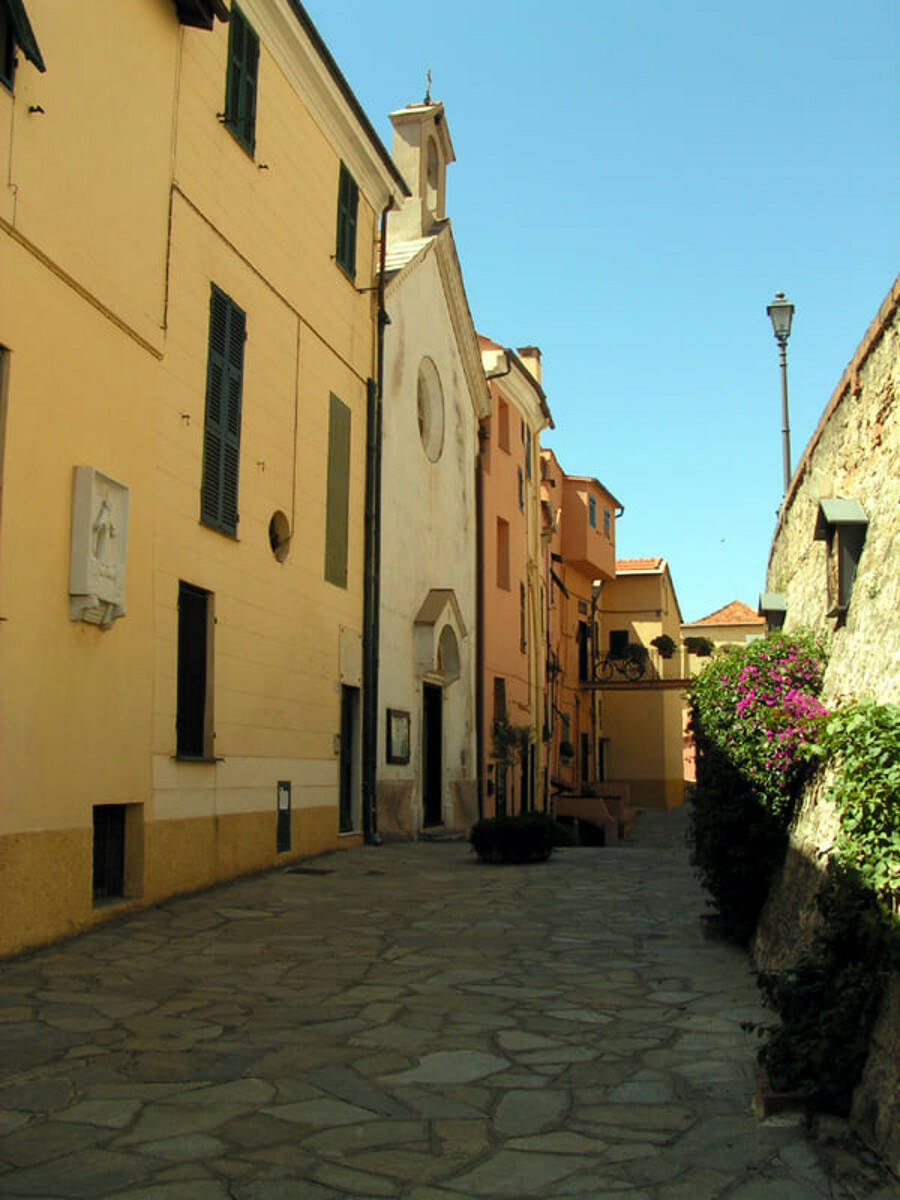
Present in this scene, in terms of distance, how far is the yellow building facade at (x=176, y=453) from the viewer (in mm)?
8219

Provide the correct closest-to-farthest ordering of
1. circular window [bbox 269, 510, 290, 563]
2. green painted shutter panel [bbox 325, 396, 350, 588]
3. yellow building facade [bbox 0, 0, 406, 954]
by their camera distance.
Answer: yellow building facade [bbox 0, 0, 406, 954]
circular window [bbox 269, 510, 290, 563]
green painted shutter panel [bbox 325, 396, 350, 588]

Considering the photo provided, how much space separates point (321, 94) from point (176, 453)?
592 cm

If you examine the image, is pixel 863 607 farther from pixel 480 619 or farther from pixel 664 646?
pixel 664 646

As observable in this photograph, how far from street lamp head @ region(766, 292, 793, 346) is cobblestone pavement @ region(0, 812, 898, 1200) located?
866cm

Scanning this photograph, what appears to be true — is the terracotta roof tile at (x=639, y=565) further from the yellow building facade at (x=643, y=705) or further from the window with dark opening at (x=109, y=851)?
the window with dark opening at (x=109, y=851)

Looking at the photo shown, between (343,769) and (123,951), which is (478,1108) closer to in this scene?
(123,951)

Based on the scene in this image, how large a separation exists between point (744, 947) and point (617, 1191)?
4.63 metres

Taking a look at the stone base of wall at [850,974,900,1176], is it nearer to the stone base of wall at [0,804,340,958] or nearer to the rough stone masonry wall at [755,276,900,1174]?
the rough stone masonry wall at [755,276,900,1174]

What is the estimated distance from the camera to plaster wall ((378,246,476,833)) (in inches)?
663

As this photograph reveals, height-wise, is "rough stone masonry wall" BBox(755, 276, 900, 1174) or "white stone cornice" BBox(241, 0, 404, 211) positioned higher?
"white stone cornice" BBox(241, 0, 404, 211)

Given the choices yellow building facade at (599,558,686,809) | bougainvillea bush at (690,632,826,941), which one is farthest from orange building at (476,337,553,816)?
bougainvillea bush at (690,632,826,941)

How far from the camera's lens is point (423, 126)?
2062 centimetres

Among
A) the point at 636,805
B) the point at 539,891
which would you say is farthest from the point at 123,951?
the point at 636,805

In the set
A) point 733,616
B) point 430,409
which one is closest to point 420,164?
point 430,409
